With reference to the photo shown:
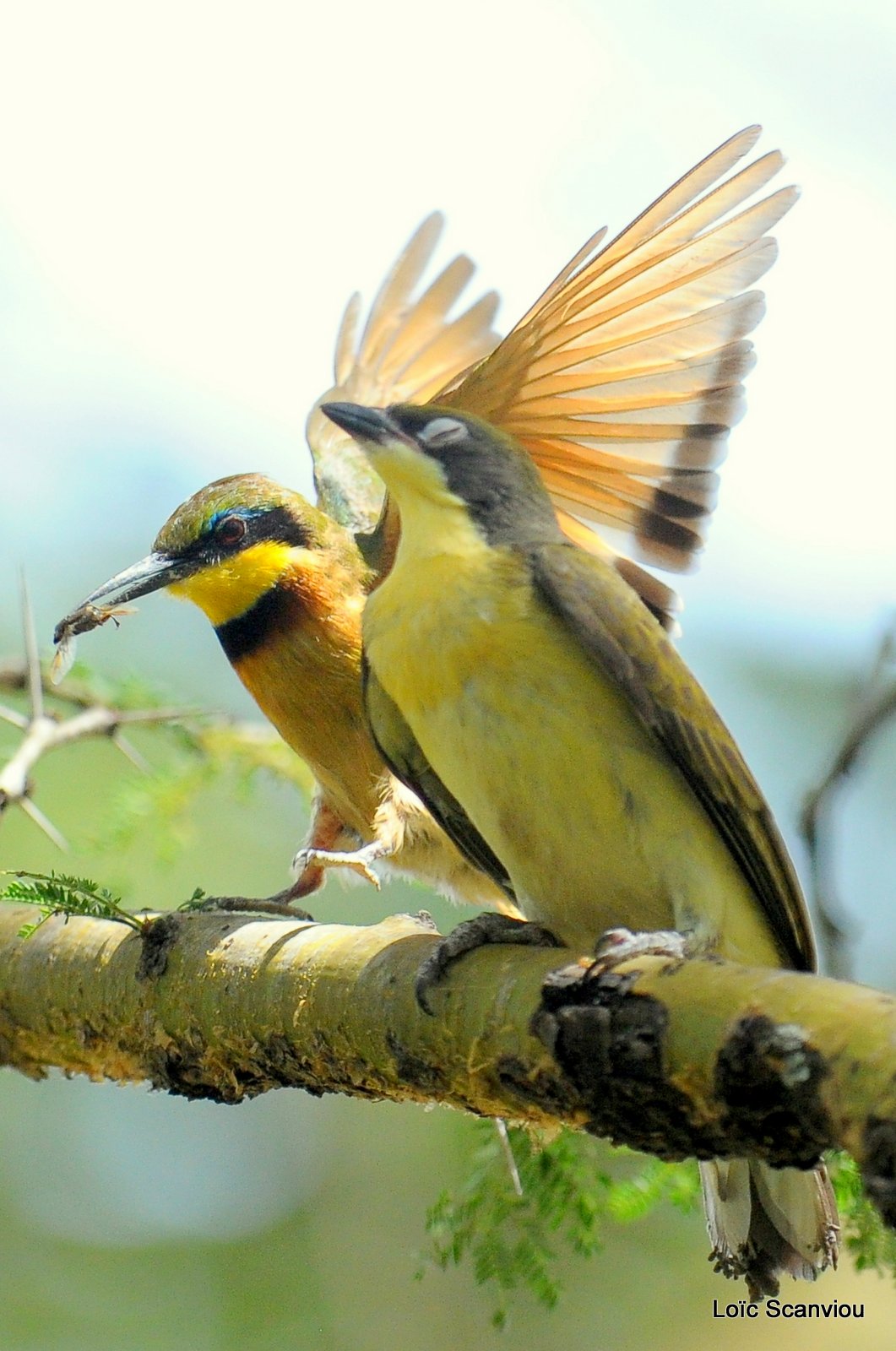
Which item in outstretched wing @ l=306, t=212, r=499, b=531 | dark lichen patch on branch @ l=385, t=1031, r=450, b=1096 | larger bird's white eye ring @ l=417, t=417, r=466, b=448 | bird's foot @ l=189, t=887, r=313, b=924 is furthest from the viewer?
outstretched wing @ l=306, t=212, r=499, b=531

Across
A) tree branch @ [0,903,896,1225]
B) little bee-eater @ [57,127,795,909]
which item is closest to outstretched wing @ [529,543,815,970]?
tree branch @ [0,903,896,1225]

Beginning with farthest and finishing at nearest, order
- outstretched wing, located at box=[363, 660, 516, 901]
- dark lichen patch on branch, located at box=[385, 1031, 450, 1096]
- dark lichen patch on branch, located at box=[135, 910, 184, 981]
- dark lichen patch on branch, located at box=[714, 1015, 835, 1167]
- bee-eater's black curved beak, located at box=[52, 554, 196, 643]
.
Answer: bee-eater's black curved beak, located at box=[52, 554, 196, 643] < outstretched wing, located at box=[363, 660, 516, 901] < dark lichen patch on branch, located at box=[135, 910, 184, 981] < dark lichen patch on branch, located at box=[385, 1031, 450, 1096] < dark lichen patch on branch, located at box=[714, 1015, 835, 1167]

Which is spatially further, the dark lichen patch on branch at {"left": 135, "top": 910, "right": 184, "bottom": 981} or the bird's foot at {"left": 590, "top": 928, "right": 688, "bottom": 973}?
the dark lichen patch on branch at {"left": 135, "top": 910, "right": 184, "bottom": 981}

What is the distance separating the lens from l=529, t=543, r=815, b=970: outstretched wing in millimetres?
2686

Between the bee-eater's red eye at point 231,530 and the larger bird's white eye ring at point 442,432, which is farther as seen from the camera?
the bee-eater's red eye at point 231,530

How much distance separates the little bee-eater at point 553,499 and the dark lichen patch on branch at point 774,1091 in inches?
73.8

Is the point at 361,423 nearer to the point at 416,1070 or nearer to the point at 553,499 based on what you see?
the point at 553,499

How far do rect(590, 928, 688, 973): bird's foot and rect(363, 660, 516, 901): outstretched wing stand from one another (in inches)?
22.1

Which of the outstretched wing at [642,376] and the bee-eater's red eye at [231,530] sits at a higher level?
the outstretched wing at [642,376]

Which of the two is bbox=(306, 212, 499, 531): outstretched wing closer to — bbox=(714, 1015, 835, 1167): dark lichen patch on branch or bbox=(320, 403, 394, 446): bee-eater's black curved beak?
bbox=(320, 403, 394, 446): bee-eater's black curved beak

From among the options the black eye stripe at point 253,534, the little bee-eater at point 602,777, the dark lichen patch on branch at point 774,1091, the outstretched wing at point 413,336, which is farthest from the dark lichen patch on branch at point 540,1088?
the outstretched wing at point 413,336

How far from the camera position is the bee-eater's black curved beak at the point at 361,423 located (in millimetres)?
3211

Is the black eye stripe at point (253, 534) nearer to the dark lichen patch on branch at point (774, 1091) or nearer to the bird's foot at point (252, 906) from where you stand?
the bird's foot at point (252, 906)

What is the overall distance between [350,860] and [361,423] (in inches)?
41.9
